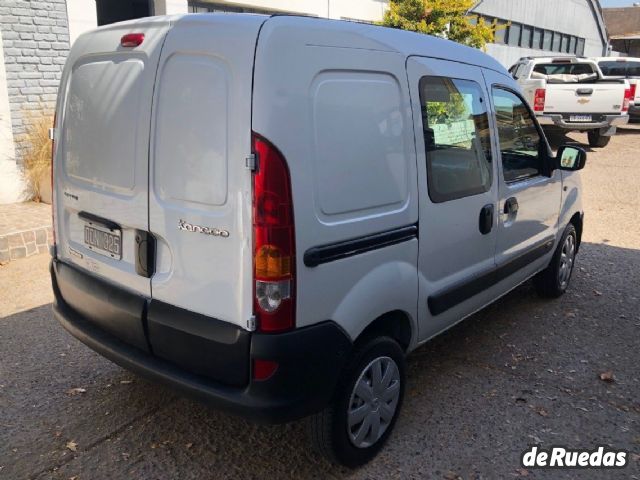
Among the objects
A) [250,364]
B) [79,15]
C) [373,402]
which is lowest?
[373,402]

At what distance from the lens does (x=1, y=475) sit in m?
2.71

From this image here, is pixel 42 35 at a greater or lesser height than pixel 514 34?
lesser

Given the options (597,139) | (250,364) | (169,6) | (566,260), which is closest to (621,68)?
(597,139)

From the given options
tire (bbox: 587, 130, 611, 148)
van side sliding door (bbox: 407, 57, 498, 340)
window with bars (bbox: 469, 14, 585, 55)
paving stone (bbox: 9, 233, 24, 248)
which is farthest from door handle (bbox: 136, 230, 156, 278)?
window with bars (bbox: 469, 14, 585, 55)

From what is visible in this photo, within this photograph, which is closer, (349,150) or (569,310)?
(349,150)

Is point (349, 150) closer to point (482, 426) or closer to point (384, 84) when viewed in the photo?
point (384, 84)

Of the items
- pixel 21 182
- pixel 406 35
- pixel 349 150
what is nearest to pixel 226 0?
pixel 21 182

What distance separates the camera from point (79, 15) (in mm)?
7656

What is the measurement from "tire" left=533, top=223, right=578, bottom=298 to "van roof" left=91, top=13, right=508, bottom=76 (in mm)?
2118

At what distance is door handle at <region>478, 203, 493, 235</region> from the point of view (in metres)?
3.43

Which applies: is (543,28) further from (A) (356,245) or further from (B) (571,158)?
(A) (356,245)

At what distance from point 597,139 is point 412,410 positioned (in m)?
12.8

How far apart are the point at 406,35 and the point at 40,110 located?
589 centimetres

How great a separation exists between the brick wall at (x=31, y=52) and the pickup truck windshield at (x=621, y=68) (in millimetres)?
15658
